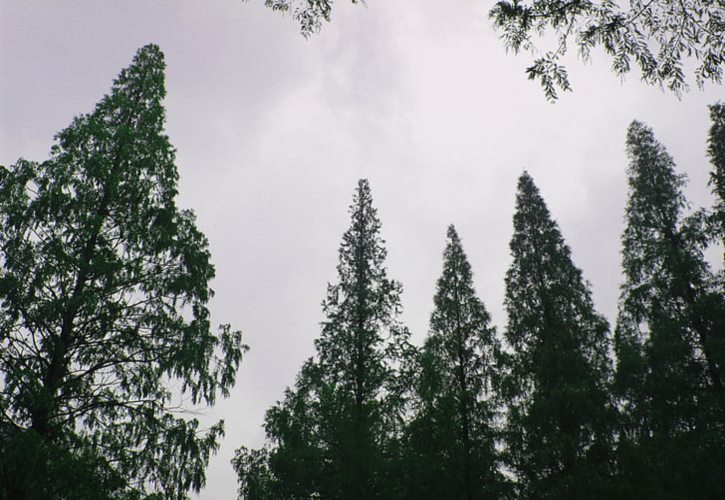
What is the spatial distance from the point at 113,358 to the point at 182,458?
7.77 ft

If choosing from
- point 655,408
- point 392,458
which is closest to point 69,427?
point 392,458

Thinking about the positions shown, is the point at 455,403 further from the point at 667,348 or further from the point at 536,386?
the point at 667,348

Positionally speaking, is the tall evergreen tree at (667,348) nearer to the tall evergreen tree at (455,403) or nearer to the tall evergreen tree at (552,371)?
the tall evergreen tree at (552,371)

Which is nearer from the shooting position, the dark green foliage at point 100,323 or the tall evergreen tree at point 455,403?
the dark green foliage at point 100,323

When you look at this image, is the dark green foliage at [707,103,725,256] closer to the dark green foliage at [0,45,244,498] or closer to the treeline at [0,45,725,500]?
the treeline at [0,45,725,500]

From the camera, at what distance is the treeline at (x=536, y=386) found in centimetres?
1157

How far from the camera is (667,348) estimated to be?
13305mm

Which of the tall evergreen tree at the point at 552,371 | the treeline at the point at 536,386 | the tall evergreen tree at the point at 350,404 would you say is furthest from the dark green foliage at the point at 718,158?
the tall evergreen tree at the point at 350,404

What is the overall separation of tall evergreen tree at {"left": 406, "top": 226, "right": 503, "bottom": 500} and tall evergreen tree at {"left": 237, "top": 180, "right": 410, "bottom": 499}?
3.24 feet

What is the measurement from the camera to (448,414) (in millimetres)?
14195

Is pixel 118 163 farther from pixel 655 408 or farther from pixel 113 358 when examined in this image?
pixel 655 408

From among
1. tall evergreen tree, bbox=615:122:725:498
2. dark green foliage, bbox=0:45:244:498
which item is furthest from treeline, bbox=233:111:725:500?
dark green foliage, bbox=0:45:244:498

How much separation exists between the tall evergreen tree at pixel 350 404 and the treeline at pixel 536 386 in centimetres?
5

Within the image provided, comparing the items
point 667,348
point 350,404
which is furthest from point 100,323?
point 667,348
